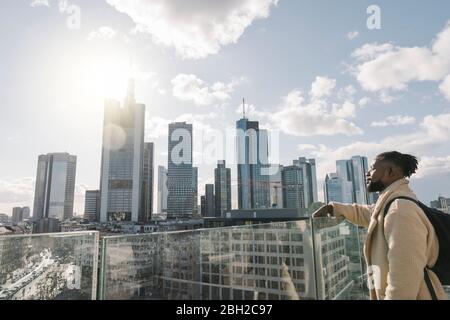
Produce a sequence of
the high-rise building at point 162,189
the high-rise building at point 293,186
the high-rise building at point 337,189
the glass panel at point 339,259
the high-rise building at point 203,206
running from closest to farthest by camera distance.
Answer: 1. the glass panel at point 339,259
2. the high-rise building at point 293,186
3. the high-rise building at point 337,189
4. the high-rise building at point 162,189
5. the high-rise building at point 203,206

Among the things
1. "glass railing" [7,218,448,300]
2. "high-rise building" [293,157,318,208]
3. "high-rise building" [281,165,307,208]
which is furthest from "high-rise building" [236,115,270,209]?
"glass railing" [7,218,448,300]

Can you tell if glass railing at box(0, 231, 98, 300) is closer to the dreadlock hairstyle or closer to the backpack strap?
the backpack strap

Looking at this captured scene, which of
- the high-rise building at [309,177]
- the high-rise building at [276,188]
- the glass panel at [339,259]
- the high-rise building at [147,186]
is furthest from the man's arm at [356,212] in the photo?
the high-rise building at [147,186]

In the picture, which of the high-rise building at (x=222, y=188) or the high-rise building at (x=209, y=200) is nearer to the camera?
the high-rise building at (x=222, y=188)

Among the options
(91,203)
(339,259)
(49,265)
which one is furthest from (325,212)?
(91,203)

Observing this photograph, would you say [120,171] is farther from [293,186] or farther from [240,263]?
[240,263]

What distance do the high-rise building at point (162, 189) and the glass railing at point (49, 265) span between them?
9383cm

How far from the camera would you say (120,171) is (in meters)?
86.9

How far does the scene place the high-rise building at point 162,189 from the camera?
9375 centimetres

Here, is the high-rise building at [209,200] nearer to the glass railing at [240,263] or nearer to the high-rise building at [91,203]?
the high-rise building at [91,203]

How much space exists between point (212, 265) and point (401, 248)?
1.11m

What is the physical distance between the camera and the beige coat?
111cm

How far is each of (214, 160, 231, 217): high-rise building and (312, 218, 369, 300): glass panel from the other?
8673cm
